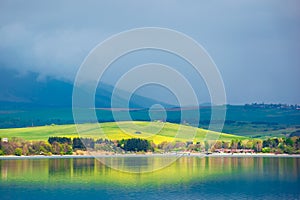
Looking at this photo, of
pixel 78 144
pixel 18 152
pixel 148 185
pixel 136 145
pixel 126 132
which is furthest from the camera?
pixel 126 132

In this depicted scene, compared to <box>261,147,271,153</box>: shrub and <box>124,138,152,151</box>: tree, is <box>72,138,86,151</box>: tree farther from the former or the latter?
Answer: <box>261,147,271,153</box>: shrub

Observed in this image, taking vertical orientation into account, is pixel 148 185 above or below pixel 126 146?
below

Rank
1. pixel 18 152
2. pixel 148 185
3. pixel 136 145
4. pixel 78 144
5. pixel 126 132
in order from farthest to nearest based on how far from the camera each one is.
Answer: pixel 126 132
pixel 78 144
pixel 136 145
pixel 18 152
pixel 148 185

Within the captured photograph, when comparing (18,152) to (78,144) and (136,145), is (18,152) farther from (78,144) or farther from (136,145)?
(136,145)

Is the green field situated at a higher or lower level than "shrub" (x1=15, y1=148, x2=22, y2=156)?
higher

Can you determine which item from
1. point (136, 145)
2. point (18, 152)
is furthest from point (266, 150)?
point (18, 152)

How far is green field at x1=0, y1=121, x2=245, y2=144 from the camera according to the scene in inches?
4296

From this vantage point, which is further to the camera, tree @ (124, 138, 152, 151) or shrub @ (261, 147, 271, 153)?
shrub @ (261, 147, 271, 153)

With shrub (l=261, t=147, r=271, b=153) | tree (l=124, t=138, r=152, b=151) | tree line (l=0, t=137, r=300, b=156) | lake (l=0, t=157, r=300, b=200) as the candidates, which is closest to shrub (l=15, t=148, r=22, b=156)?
tree line (l=0, t=137, r=300, b=156)

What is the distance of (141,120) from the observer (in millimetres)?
128375

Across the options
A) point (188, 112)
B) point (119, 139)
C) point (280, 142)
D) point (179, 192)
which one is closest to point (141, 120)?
point (188, 112)

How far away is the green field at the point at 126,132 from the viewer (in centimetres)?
10912

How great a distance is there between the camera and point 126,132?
118 m

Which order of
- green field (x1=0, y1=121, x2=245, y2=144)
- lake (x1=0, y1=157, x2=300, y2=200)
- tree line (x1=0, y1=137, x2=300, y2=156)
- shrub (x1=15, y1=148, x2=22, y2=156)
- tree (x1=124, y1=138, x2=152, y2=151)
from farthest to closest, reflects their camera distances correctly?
1. green field (x1=0, y1=121, x2=245, y2=144)
2. tree (x1=124, y1=138, x2=152, y2=151)
3. tree line (x1=0, y1=137, x2=300, y2=156)
4. shrub (x1=15, y1=148, x2=22, y2=156)
5. lake (x1=0, y1=157, x2=300, y2=200)
